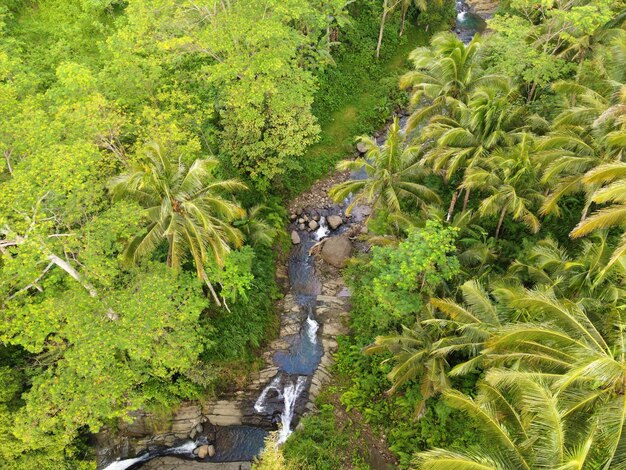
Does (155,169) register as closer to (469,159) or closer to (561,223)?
(469,159)

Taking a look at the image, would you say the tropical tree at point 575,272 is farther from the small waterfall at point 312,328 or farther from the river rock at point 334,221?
the river rock at point 334,221

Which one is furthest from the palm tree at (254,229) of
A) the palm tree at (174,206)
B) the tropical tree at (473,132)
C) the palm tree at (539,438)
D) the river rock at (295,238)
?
the palm tree at (539,438)

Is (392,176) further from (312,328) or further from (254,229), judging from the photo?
(312,328)

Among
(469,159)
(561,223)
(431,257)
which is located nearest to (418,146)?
(469,159)

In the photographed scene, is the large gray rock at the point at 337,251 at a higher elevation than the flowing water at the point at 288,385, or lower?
higher

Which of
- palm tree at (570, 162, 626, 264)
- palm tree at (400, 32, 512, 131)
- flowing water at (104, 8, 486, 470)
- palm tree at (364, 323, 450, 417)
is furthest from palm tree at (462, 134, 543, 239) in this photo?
flowing water at (104, 8, 486, 470)

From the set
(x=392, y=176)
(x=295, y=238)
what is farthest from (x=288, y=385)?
(x=392, y=176)

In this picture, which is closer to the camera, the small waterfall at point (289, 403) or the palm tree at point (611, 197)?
the palm tree at point (611, 197)

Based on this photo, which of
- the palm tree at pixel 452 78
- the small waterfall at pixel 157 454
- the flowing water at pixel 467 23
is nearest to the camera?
the small waterfall at pixel 157 454
